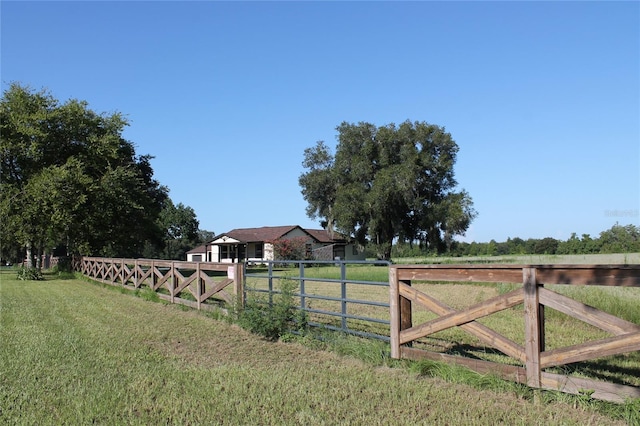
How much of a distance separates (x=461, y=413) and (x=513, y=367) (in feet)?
3.50

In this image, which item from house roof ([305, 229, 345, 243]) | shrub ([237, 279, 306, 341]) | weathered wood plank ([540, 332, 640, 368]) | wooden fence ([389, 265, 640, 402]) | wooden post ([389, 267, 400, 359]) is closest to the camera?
weathered wood plank ([540, 332, 640, 368])

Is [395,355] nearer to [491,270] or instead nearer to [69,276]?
[491,270]

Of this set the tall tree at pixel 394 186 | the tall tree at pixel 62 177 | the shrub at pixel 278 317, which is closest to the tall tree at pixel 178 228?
the tall tree at pixel 394 186

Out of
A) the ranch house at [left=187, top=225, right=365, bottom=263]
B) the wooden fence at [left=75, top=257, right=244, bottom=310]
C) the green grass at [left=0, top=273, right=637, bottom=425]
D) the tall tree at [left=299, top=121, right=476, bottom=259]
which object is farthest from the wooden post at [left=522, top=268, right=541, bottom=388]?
the ranch house at [left=187, top=225, right=365, bottom=263]

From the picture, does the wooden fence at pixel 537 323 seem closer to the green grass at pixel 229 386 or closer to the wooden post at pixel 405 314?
the wooden post at pixel 405 314

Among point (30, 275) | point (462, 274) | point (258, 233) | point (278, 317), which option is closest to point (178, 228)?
point (258, 233)

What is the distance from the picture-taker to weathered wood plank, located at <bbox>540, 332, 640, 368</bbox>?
4195 mm

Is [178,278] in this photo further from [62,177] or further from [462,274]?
[62,177]

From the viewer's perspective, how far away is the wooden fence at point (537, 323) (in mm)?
4312

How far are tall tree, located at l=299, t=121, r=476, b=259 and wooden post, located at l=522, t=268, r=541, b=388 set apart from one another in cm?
3920

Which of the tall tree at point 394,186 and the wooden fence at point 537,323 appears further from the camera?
the tall tree at point 394,186

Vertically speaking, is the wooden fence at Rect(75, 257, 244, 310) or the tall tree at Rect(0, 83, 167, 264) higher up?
the tall tree at Rect(0, 83, 167, 264)

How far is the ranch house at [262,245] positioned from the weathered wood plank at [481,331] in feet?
142

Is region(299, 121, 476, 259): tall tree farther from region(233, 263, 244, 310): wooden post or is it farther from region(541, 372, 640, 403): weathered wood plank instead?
region(541, 372, 640, 403): weathered wood plank
